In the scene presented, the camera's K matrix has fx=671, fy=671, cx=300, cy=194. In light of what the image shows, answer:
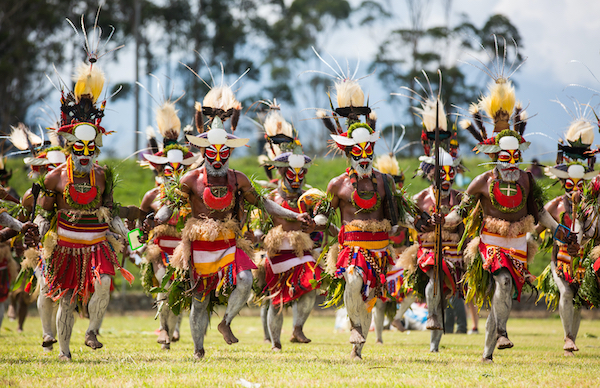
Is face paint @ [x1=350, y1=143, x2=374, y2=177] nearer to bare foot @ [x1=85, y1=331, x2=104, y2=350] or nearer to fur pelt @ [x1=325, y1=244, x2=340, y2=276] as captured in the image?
fur pelt @ [x1=325, y1=244, x2=340, y2=276]

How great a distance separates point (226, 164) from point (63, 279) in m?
1.89

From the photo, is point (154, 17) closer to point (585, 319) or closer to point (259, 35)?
point (259, 35)

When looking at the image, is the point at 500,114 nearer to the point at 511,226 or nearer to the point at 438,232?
the point at 511,226

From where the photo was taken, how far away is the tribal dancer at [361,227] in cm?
636

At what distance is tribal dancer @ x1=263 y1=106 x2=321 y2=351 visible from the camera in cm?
784

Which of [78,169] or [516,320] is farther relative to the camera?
[516,320]

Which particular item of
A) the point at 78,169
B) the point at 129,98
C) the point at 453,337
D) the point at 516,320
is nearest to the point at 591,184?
the point at 453,337

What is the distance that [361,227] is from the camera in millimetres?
6496

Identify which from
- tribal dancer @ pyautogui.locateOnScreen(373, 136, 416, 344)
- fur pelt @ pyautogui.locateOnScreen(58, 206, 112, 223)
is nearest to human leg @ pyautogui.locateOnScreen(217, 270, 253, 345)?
fur pelt @ pyautogui.locateOnScreen(58, 206, 112, 223)

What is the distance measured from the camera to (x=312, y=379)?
4.85 m

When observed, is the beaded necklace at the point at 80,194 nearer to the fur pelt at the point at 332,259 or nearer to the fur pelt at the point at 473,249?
the fur pelt at the point at 332,259

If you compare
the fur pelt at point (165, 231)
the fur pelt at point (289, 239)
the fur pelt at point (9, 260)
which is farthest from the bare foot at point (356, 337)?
the fur pelt at point (9, 260)

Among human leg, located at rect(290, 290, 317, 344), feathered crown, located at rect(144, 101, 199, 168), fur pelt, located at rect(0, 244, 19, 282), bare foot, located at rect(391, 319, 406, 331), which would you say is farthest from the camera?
bare foot, located at rect(391, 319, 406, 331)

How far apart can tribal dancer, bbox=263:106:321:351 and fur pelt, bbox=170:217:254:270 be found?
5.02 feet
